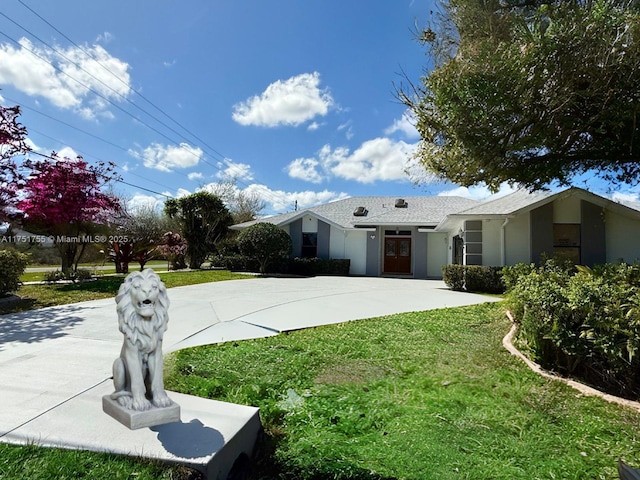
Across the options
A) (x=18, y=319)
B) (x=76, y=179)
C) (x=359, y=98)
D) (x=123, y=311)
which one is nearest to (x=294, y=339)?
(x=123, y=311)

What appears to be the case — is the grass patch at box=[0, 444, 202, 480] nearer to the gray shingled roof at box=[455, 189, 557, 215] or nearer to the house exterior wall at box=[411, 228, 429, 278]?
the gray shingled roof at box=[455, 189, 557, 215]

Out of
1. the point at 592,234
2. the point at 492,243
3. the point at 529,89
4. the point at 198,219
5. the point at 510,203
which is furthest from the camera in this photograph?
the point at 198,219

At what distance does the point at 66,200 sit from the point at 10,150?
1.96 m

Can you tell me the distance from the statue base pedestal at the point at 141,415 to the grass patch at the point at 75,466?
289 mm

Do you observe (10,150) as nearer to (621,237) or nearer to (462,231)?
(462,231)

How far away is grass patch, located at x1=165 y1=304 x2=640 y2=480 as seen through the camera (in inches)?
99.9

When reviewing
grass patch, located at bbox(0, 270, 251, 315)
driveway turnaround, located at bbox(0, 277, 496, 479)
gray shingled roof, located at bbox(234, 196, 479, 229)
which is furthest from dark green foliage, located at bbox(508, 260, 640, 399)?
gray shingled roof, located at bbox(234, 196, 479, 229)

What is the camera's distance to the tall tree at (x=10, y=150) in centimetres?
919

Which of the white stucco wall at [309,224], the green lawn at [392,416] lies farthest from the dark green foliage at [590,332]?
the white stucco wall at [309,224]

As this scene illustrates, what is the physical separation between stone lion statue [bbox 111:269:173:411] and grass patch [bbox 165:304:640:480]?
3.03 feet

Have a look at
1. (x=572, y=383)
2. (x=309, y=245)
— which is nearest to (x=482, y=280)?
(x=572, y=383)

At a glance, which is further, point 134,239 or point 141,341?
point 134,239

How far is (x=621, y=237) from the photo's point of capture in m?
12.4

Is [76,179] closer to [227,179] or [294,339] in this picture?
[294,339]
